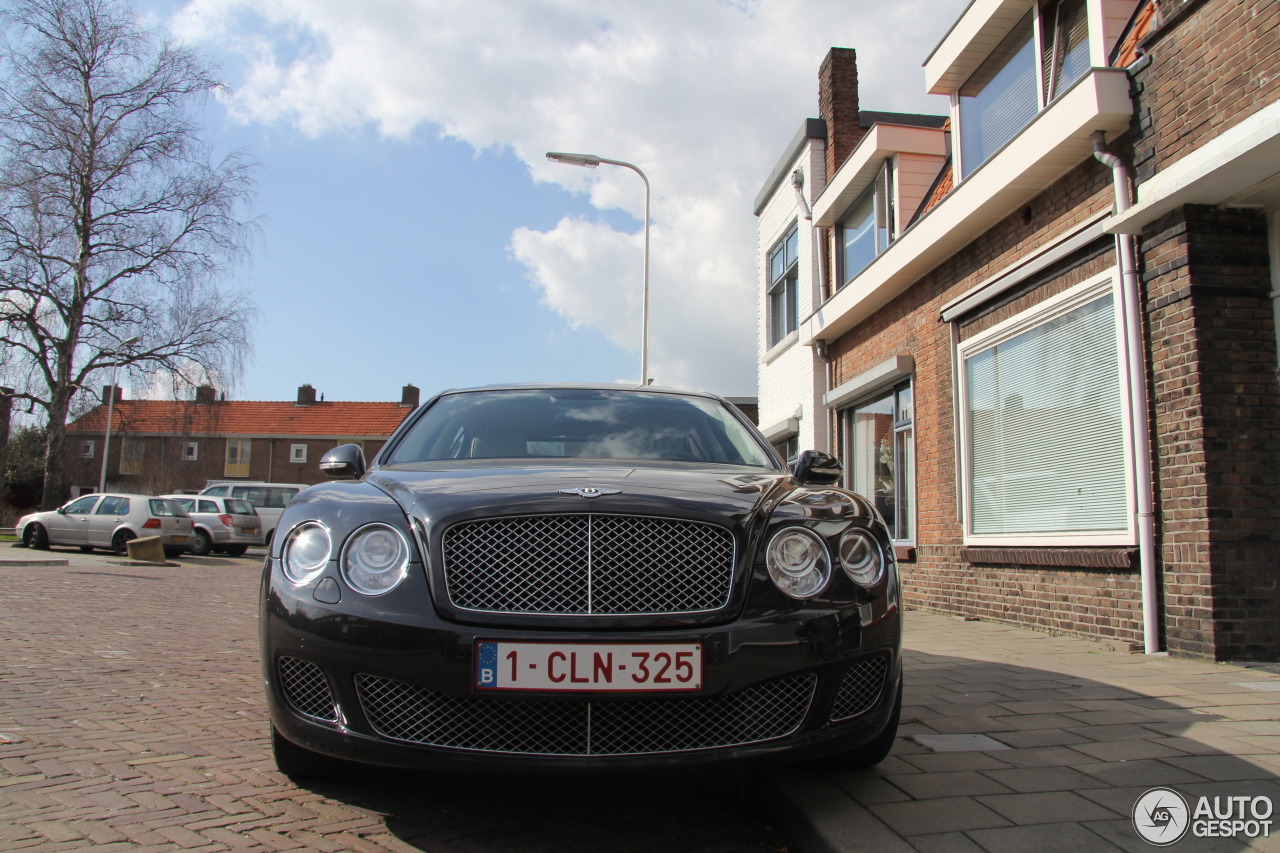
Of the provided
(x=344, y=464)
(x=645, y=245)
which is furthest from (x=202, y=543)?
(x=344, y=464)

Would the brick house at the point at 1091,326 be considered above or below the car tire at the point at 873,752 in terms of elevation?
above

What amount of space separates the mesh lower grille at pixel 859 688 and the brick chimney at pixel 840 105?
40.2 ft

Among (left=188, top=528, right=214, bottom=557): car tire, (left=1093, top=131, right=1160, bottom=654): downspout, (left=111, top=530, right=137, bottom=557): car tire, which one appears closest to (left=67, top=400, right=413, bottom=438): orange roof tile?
(left=188, top=528, right=214, bottom=557): car tire

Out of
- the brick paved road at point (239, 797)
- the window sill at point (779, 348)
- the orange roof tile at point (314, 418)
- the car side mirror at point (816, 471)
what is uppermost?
the orange roof tile at point (314, 418)

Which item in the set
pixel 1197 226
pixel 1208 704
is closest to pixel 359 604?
pixel 1208 704

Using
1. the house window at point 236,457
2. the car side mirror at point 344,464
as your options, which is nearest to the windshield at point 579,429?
the car side mirror at point 344,464

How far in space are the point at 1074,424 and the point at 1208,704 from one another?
338 centimetres

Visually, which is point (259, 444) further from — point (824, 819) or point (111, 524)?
point (824, 819)

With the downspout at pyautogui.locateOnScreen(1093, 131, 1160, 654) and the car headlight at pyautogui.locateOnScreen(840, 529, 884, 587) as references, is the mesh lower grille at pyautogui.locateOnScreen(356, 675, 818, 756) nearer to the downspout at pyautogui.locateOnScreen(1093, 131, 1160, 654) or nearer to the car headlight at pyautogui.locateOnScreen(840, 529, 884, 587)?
the car headlight at pyautogui.locateOnScreen(840, 529, 884, 587)

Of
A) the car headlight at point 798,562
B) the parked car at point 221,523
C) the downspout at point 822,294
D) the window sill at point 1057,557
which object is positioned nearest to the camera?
the car headlight at point 798,562

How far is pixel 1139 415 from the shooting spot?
633cm

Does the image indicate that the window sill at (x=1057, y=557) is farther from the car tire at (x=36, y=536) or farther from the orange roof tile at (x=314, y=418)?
the orange roof tile at (x=314, y=418)

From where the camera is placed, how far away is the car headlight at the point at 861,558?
3.02m

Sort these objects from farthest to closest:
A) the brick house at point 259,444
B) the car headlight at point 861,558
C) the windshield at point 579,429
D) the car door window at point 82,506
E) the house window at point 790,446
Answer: the brick house at point 259,444
the car door window at point 82,506
the house window at point 790,446
the windshield at point 579,429
the car headlight at point 861,558
